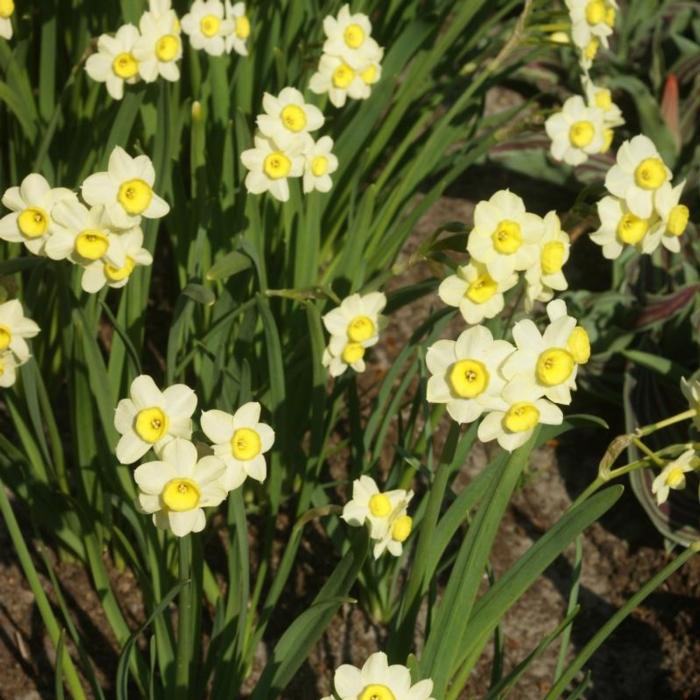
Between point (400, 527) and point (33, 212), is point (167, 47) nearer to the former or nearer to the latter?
point (33, 212)

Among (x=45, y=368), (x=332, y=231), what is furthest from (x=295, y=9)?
(x=45, y=368)

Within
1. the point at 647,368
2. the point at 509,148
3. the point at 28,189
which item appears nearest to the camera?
the point at 28,189

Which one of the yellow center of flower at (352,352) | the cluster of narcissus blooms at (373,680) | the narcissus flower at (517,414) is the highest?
the narcissus flower at (517,414)

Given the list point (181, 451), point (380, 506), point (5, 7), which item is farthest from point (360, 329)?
point (5, 7)

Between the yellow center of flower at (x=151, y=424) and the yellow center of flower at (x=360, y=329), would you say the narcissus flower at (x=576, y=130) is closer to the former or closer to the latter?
the yellow center of flower at (x=360, y=329)

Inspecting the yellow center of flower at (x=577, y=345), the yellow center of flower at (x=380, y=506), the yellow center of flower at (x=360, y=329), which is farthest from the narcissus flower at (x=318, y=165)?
the yellow center of flower at (x=577, y=345)

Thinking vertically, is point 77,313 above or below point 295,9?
below

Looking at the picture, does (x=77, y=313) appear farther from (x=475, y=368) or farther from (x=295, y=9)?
(x=295, y=9)
